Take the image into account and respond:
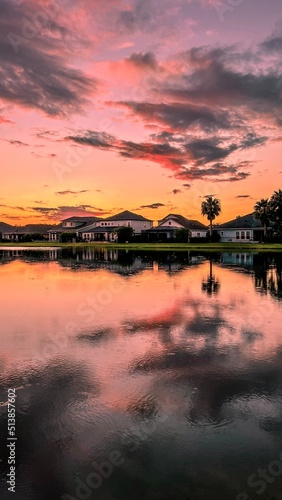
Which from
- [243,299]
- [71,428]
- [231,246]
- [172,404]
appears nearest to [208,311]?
[243,299]

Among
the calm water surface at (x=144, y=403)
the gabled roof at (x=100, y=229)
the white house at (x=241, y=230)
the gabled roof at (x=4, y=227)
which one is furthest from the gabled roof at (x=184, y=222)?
the calm water surface at (x=144, y=403)

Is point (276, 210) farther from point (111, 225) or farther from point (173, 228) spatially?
point (111, 225)

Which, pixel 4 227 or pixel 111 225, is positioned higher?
pixel 4 227

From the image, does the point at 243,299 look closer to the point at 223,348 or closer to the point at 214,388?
the point at 223,348

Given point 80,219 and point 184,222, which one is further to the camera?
point 80,219

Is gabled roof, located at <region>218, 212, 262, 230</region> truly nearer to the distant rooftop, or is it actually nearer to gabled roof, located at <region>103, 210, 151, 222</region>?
gabled roof, located at <region>103, 210, 151, 222</region>

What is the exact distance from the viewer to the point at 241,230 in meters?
93.0

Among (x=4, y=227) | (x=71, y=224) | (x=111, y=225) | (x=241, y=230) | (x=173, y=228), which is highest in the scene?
(x=4, y=227)

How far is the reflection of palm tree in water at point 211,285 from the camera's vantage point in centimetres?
2102

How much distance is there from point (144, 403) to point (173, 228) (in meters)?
97.1

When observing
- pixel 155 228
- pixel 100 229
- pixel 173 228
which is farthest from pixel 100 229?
pixel 173 228

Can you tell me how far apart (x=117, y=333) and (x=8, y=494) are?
751 cm

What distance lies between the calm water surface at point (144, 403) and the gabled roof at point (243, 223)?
79969 mm

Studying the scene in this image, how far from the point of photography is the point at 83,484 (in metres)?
5.13
